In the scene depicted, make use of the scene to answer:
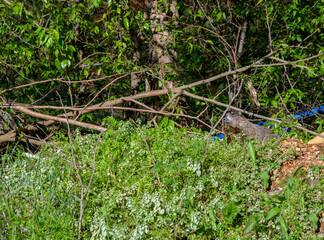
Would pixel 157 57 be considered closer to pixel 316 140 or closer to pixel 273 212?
pixel 316 140

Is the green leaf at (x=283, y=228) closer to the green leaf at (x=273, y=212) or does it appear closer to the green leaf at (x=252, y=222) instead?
the green leaf at (x=273, y=212)

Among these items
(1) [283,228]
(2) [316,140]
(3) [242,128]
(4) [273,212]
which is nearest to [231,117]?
(3) [242,128]

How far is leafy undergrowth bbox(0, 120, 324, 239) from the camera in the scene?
10.2 ft

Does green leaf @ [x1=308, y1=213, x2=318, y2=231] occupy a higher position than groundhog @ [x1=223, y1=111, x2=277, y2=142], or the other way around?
green leaf @ [x1=308, y1=213, x2=318, y2=231]

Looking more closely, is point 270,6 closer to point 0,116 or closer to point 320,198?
point 320,198

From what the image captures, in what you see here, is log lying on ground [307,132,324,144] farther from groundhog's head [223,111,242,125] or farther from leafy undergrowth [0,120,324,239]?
groundhog's head [223,111,242,125]

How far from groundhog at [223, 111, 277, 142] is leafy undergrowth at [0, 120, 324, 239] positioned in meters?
0.35

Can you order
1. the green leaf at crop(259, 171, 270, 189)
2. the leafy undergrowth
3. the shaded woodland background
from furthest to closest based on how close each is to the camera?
the shaded woodland background → the green leaf at crop(259, 171, 270, 189) → the leafy undergrowth

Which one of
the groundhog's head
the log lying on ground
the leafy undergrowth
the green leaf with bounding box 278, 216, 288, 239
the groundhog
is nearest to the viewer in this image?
the green leaf with bounding box 278, 216, 288, 239

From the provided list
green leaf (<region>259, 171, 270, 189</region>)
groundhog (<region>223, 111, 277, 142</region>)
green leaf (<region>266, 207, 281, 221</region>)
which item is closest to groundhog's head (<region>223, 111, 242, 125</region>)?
groundhog (<region>223, 111, 277, 142</region>)

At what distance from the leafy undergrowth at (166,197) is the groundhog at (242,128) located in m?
0.35

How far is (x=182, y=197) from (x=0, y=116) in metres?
3.35

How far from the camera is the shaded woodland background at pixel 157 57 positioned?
16.1ft

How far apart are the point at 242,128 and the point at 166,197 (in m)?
1.67
